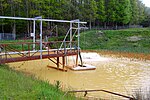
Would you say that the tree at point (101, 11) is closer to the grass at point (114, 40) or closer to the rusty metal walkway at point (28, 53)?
the grass at point (114, 40)

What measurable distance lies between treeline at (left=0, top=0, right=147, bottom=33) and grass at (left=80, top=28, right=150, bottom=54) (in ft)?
18.8

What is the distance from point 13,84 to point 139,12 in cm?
5490

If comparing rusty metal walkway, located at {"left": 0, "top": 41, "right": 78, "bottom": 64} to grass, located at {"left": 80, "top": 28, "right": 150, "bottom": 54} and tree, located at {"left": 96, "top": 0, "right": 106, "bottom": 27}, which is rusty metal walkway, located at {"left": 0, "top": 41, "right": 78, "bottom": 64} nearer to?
grass, located at {"left": 80, "top": 28, "right": 150, "bottom": 54}

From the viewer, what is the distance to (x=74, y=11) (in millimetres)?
38750

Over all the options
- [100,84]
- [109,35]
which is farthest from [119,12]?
[100,84]

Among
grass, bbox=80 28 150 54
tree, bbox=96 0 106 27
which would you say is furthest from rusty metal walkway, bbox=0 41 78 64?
tree, bbox=96 0 106 27

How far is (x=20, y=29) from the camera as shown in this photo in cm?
3878

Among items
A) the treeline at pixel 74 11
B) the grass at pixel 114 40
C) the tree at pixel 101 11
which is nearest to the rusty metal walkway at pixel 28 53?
the grass at pixel 114 40

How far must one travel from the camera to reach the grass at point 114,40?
1238 inches

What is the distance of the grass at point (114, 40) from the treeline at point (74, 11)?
5730mm

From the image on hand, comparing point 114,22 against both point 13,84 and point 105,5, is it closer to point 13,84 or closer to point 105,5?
point 105,5

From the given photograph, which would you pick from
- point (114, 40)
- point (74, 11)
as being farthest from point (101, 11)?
point (114, 40)

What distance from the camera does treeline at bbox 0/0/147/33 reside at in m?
34.4

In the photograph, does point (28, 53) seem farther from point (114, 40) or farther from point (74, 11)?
point (74, 11)
